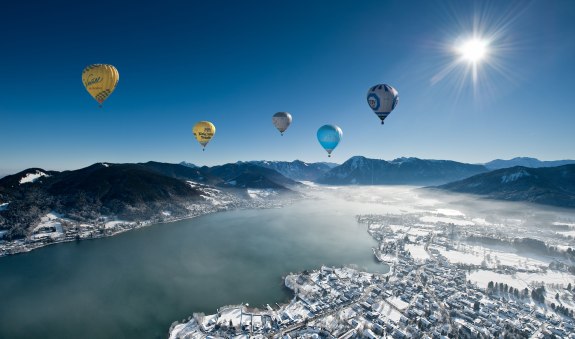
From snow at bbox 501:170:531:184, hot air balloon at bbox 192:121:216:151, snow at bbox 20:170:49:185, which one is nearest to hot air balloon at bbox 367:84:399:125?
hot air balloon at bbox 192:121:216:151

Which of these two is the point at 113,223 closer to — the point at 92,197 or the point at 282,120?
the point at 92,197

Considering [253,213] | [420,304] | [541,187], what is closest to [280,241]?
[420,304]

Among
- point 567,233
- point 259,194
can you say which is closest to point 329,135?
point 567,233

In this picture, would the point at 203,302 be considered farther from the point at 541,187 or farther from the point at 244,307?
the point at 541,187

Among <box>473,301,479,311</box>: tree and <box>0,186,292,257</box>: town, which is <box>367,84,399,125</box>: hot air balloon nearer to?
<box>473,301,479,311</box>: tree

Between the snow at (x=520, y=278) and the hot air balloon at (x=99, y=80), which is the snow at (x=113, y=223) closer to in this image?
the hot air balloon at (x=99, y=80)
